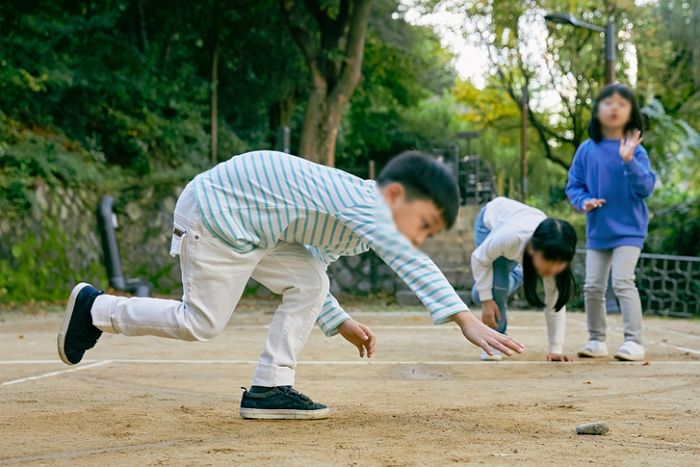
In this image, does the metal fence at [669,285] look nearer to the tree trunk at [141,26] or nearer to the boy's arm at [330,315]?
the tree trunk at [141,26]

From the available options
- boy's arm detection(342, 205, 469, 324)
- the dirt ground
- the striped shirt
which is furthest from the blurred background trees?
boy's arm detection(342, 205, 469, 324)

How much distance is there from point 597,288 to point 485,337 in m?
3.84

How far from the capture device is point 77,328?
439cm

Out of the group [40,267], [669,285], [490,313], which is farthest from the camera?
[669,285]

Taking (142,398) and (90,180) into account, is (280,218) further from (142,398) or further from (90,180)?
(90,180)

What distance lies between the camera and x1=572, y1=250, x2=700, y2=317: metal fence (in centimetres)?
1534

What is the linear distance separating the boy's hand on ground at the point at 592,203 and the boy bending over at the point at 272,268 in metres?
3.02

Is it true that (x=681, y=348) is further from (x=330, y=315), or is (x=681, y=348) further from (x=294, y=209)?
(x=294, y=209)

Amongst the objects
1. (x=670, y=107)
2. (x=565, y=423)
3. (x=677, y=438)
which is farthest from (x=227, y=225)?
(x=670, y=107)

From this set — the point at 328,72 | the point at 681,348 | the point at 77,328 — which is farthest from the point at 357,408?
the point at 328,72

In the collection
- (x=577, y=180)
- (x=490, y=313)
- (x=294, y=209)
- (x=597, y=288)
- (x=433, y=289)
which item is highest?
(x=577, y=180)

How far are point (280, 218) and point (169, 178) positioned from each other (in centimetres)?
1334

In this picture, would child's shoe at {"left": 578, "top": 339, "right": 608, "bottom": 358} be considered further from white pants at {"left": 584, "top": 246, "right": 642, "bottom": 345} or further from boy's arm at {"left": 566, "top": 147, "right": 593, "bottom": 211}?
boy's arm at {"left": 566, "top": 147, "right": 593, "bottom": 211}

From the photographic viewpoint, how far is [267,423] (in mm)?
4324
